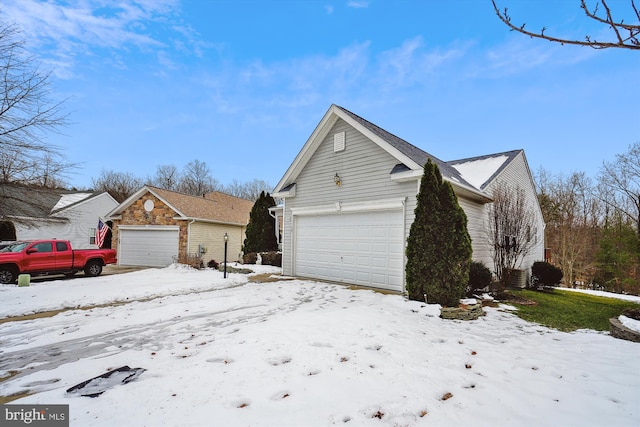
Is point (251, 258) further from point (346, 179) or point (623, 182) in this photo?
point (623, 182)

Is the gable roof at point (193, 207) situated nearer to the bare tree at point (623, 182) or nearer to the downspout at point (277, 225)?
the downspout at point (277, 225)

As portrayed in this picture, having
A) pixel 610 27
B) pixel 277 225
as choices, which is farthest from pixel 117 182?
pixel 610 27

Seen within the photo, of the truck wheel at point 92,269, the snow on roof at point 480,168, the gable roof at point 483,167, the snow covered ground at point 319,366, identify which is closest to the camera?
the snow covered ground at point 319,366

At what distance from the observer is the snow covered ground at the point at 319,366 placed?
263 cm

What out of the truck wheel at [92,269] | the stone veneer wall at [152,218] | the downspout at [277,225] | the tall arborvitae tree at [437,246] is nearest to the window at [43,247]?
the truck wheel at [92,269]

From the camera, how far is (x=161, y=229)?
16.5 meters

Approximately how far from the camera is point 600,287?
18.6 meters

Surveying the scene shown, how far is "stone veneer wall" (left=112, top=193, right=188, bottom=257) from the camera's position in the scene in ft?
52.7

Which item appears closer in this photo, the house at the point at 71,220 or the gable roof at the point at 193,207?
the gable roof at the point at 193,207

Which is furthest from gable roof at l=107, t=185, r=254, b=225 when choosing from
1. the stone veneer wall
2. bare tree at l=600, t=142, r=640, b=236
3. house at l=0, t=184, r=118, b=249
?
bare tree at l=600, t=142, r=640, b=236

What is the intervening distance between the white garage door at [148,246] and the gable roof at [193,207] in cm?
111

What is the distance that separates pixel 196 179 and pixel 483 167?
39.0 meters

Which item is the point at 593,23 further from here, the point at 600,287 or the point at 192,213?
the point at 600,287

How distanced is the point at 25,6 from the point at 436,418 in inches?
472
